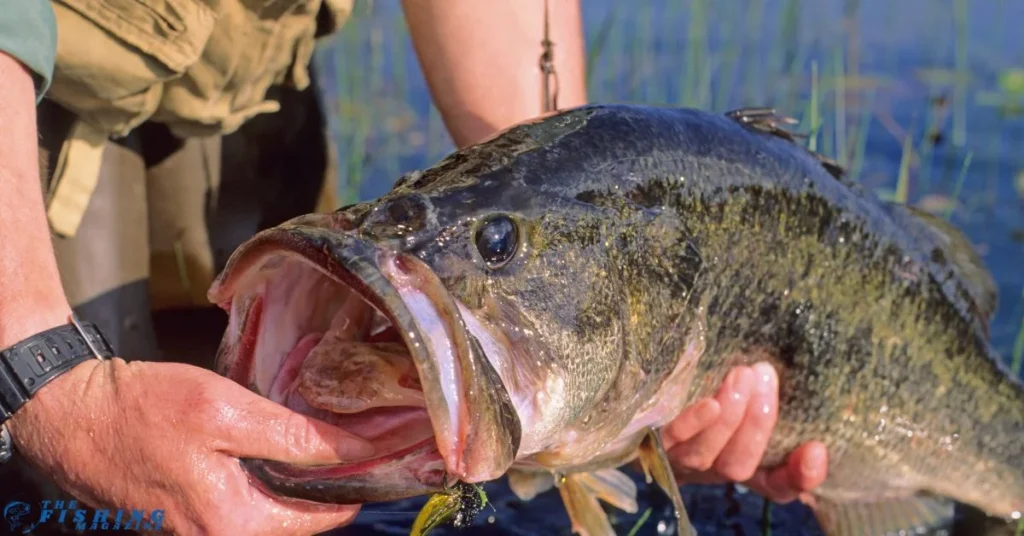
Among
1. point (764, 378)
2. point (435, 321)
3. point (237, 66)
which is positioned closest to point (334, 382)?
point (435, 321)

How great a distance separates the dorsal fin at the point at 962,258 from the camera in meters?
2.58

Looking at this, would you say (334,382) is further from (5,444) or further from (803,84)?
(803,84)

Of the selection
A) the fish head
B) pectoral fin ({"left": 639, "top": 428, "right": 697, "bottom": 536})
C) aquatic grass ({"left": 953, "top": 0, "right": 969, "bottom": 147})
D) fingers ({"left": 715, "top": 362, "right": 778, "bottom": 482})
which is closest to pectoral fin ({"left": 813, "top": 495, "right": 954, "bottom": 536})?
fingers ({"left": 715, "top": 362, "right": 778, "bottom": 482})

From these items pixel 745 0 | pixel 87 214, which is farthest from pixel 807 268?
pixel 745 0

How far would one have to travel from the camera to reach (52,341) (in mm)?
1709

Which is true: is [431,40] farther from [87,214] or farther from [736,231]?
[736,231]

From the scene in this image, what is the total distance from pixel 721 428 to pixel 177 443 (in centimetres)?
126

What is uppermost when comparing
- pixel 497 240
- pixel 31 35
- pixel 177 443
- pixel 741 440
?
pixel 31 35

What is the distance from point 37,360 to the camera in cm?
167

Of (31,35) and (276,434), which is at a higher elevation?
(31,35)

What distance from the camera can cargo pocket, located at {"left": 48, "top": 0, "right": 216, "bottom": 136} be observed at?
7.91 ft

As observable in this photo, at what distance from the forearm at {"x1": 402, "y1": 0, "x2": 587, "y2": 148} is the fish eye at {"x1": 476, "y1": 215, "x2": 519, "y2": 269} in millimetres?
1301

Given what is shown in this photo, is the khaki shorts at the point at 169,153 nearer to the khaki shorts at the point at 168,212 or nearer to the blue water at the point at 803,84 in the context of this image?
the khaki shorts at the point at 168,212

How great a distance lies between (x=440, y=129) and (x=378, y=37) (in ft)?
3.60
